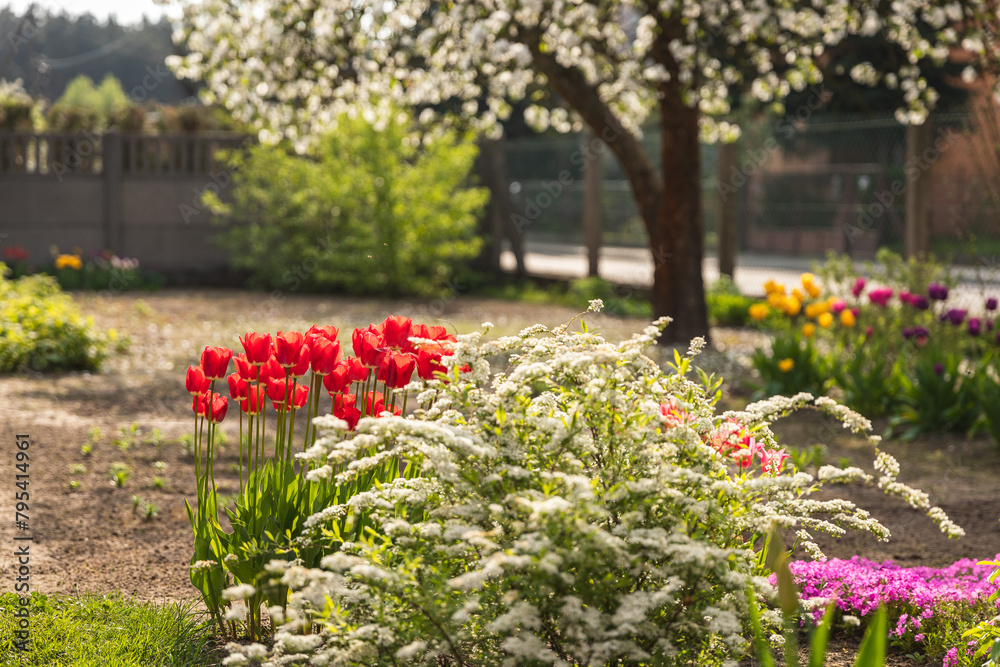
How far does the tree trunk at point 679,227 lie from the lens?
8.10m

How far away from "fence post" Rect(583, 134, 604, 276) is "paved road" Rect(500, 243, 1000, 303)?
0.12 meters

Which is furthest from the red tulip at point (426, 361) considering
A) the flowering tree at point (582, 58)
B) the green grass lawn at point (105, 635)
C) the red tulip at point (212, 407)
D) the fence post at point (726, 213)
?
the fence post at point (726, 213)

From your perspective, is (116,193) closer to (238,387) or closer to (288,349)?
(238,387)

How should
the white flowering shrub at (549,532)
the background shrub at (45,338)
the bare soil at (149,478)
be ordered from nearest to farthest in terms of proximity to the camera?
the white flowering shrub at (549,532), the bare soil at (149,478), the background shrub at (45,338)

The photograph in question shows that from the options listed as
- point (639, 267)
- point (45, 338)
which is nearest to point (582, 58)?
point (639, 267)

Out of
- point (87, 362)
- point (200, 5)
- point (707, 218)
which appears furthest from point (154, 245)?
point (707, 218)

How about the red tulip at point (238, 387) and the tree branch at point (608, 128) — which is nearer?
the red tulip at point (238, 387)

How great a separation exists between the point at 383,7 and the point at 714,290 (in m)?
5.06

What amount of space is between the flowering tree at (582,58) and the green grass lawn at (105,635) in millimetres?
5405

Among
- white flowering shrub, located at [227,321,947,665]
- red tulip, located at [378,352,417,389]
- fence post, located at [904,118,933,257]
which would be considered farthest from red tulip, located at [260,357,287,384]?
fence post, located at [904,118,933,257]

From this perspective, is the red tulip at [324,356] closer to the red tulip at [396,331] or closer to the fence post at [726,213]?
the red tulip at [396,331]

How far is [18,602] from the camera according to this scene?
107 inches

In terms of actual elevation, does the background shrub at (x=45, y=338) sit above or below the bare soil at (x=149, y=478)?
above

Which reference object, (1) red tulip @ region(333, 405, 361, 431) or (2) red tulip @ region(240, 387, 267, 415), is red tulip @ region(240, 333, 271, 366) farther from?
(1) red tulip @ region(333, 405, 361, 431)
